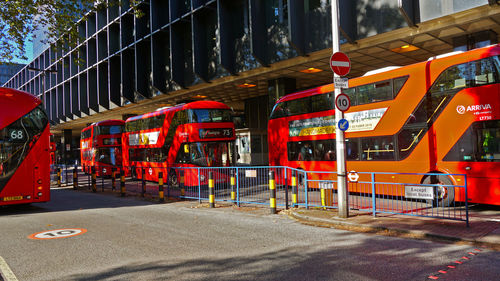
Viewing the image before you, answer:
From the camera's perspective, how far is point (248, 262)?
5.47 m

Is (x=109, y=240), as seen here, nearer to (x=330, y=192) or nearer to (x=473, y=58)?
(x=330, y=192)

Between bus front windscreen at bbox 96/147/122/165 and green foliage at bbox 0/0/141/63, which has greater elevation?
green foliage at bbox 0/0/141/63

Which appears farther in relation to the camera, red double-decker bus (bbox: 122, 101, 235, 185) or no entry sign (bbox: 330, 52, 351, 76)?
red double-decker bus (bbox: 122, 101, 235, 185)

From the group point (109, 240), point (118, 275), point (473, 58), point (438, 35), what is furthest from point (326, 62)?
point (118, 275)

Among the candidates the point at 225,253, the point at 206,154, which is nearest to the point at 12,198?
the point at 206,154

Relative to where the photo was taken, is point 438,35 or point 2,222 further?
point 438,35

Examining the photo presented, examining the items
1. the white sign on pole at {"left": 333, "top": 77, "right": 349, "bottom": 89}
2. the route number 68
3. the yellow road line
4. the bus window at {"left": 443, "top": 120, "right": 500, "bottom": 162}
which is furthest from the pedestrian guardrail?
the yellow road line

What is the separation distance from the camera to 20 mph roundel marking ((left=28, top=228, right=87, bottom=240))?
7774 mm

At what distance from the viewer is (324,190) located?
32.0ft

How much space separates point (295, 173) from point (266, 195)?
1.55 metres

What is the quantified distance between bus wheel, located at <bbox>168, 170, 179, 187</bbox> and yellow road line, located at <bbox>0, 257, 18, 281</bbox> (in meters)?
8.64

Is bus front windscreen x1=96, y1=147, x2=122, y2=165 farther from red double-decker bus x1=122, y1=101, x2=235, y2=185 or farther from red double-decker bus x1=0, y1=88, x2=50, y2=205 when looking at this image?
red double-decker bus x1=0, y1=88, x2=50, y2=205

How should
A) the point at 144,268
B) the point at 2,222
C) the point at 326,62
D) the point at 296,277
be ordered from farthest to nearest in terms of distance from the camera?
the point at 326,62 < the point at 2,222 < the point at 144,268 < the point at 296,277

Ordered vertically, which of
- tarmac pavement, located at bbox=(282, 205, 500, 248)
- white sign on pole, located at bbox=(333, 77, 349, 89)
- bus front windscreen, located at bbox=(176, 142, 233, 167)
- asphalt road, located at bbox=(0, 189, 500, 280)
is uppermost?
white sign on pole, located at bbox=(333, 77, 349, 89)
